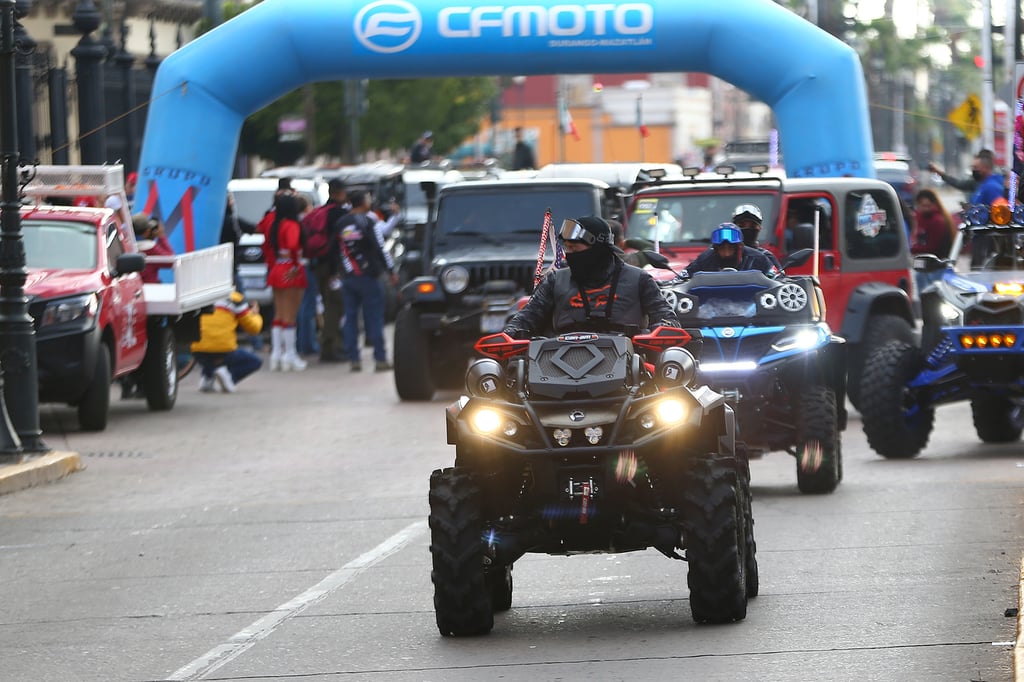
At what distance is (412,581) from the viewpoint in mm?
10797

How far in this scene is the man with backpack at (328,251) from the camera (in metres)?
25.6

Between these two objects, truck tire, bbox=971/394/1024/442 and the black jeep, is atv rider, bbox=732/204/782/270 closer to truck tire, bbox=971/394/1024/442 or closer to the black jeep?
truck tire, bbox=971/394/1024/442

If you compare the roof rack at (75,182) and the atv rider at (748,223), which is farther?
the roof rack at (75,182)

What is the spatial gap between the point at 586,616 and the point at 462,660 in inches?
43.4

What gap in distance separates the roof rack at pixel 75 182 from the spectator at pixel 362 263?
3.56 meters

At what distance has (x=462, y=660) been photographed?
8523mm

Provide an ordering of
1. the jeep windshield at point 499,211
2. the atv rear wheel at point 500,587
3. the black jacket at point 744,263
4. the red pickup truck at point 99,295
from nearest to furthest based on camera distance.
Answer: the atv rear wheel at point 500,587 < the black jacket at point 744,263 < the red pickup truck at point 99,295 < the jeep windshield at point 499,211

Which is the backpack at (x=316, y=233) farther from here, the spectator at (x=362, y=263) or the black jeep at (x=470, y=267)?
the black jeep at (x=470, y=267)

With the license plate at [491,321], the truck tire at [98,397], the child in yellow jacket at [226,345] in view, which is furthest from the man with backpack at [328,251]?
the truck tire at [98,397]

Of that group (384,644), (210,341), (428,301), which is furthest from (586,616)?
(210,341)

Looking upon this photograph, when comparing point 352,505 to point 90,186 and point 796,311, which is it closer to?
point 796,311

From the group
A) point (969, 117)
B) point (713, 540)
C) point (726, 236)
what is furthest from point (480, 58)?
point (713, 540)

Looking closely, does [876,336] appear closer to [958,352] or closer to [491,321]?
[958,352]

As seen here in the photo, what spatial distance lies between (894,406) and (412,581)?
5.75m
